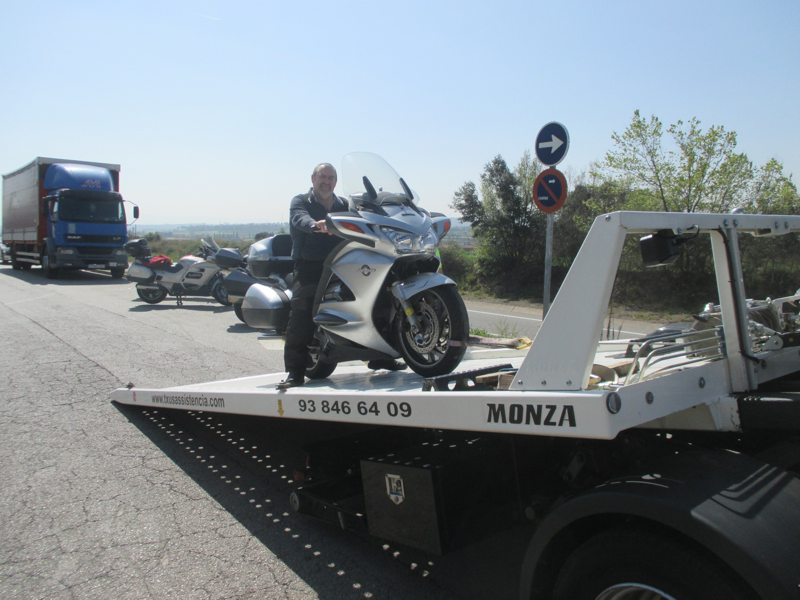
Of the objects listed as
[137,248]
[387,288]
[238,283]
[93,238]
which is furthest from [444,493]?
[93,238]

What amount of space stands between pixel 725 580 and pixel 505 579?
4.52ft

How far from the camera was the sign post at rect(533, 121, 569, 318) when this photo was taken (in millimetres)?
8164

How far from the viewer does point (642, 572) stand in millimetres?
1830

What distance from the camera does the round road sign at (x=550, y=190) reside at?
26.9ft

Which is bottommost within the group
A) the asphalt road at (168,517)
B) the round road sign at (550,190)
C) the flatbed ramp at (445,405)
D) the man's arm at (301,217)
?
the asphalt road at (168,517)

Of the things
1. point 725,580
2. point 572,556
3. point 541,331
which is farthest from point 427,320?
point 725,580

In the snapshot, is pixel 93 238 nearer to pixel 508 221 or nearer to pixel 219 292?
pixel 219 292

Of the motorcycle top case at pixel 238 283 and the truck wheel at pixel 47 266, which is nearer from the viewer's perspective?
the motorcycle top case at pixel 238 283

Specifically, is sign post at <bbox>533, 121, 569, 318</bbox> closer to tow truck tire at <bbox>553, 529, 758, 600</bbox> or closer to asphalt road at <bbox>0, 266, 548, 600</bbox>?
asphalt road at <bbox>0, 266, 548, 600</bbox>

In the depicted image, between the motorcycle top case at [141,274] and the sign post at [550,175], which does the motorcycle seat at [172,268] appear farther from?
the sign post at [550,175]

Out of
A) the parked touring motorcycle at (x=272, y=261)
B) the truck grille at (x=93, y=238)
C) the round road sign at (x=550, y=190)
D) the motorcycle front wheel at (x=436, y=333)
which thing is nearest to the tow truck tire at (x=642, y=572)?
the motorcycle front wheel at (x=436, y=333)

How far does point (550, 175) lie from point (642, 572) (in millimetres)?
7044

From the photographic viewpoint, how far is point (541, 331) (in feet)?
7.03

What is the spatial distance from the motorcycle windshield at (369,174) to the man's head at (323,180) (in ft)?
0.31
